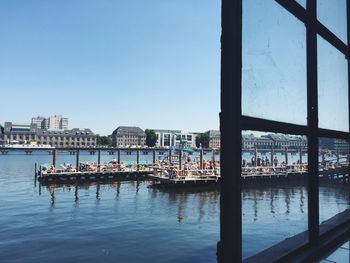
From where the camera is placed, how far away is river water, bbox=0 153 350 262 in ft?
39.5

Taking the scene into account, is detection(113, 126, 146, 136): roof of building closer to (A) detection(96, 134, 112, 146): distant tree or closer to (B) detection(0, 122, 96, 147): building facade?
(A) detection(96, 134, 112, 146): distant tree

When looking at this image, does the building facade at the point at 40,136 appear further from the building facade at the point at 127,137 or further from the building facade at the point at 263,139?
the building facade at the point at 263,139

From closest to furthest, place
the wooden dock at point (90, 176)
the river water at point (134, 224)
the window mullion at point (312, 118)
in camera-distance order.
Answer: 1. the window mullion at point (312, 118)
2. the river water at point (134, 224)
3. the wooden dock at point (90, 176)

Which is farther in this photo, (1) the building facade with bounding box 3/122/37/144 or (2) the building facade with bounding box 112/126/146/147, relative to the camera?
(2) the building facade with bounding box 112/126/146/147

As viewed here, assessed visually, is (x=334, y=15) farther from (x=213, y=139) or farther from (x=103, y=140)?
(x=103, y=140)

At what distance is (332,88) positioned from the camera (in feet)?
13.9

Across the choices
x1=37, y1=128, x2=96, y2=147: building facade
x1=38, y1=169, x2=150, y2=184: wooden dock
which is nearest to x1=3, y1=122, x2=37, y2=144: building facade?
x1=37, y1=128, x2=96, y2=147: building facade

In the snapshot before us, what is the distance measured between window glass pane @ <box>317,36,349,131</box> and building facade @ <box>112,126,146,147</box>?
593 ft

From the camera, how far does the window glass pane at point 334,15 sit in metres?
3.88

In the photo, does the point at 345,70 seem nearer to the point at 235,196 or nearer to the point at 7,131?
the point at 235,196

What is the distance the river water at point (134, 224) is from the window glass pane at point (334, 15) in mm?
2645

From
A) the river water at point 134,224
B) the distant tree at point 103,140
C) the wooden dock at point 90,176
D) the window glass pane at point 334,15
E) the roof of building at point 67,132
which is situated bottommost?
the river water at point 134,224

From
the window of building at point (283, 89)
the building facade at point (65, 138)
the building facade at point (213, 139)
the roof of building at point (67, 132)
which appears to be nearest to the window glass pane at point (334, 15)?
the window of building at point (283, 89)

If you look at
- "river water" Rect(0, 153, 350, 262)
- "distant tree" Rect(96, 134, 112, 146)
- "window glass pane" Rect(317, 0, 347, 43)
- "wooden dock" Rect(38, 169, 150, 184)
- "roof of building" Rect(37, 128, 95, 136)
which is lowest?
"river water" Rect(0, 153, 350, 262)
